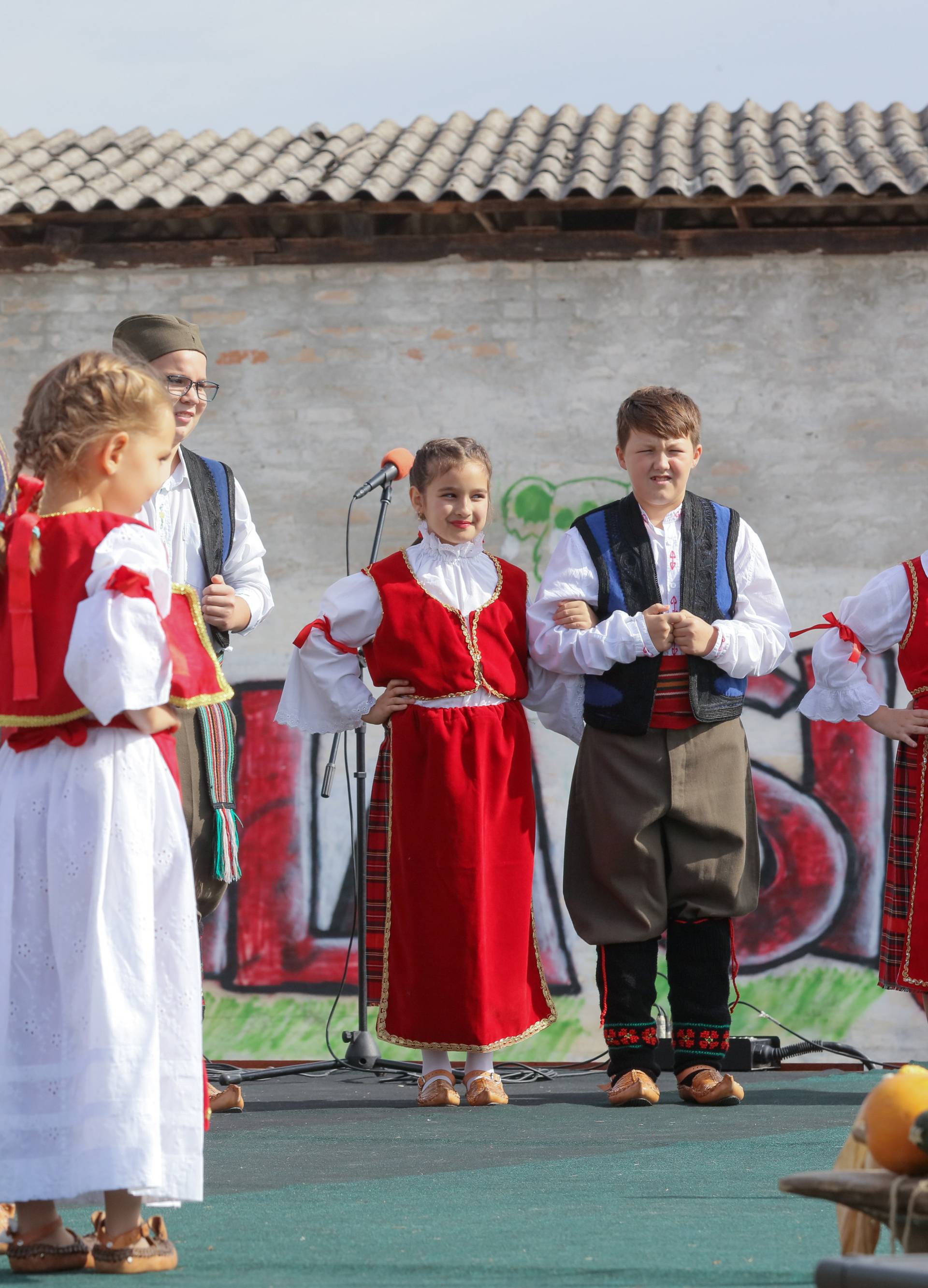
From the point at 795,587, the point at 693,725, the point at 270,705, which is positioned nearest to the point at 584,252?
the point at 795,587

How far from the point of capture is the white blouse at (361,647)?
15.0 ft

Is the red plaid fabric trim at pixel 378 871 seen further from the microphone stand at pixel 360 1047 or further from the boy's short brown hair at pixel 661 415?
the boy's short brown hair at pixel 661 415

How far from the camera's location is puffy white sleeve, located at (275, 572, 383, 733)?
459cm

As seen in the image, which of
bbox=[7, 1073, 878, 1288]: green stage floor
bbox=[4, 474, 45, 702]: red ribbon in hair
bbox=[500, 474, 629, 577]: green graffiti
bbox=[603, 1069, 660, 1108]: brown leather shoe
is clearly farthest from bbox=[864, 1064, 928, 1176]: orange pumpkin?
bbox=[500, 474, 629, 577]: green graffiti

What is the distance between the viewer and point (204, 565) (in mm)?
4203

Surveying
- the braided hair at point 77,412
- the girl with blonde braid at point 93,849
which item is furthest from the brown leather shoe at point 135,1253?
the braided hair at point 77,412

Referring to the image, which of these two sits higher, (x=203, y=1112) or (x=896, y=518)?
(x=896, y=518)

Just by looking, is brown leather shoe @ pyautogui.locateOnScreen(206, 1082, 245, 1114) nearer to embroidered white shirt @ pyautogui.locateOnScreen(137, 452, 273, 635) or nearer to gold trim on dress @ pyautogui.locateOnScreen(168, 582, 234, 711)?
embroidered white shirt @ pyautogui.locateOnScreen(137, 452, 273, 635)

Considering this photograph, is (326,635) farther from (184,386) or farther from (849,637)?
(849,637)

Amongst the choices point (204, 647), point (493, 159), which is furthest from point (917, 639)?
point (493, 159)

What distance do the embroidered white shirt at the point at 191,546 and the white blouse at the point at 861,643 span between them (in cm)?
154

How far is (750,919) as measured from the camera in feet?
23.2

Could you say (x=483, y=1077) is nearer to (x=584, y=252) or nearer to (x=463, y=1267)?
(x=463, y=1267)

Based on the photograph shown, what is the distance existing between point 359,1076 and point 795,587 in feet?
9.76
